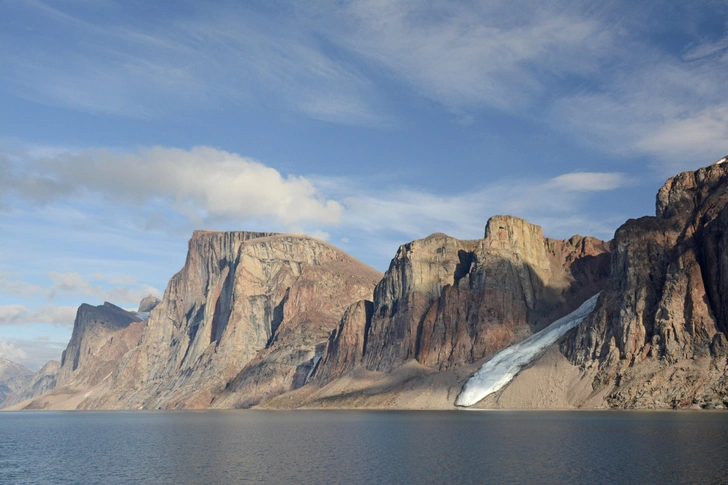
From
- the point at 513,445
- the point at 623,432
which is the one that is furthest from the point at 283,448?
the point at 623,432

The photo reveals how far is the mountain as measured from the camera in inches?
6294

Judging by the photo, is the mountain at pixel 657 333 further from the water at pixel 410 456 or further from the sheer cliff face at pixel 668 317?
the water at pixel 410 456

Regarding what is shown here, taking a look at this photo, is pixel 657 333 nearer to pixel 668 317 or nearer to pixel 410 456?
pixel 668 317

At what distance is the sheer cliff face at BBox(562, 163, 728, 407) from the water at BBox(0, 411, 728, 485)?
152 feet

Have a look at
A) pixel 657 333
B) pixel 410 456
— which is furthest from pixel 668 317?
pixel 410 456

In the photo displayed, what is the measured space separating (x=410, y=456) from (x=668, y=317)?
115323 mm

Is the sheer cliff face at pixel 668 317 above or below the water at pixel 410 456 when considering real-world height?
above

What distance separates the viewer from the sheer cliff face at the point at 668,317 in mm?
159875

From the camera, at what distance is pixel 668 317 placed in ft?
570

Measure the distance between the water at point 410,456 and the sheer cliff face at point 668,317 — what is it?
46.3m

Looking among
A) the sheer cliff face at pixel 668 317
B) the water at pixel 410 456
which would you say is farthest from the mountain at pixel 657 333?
the water at pixel 410 456

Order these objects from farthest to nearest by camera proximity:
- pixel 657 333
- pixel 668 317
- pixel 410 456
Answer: pixel 657 333, pixel 668 317, pixel 410 456

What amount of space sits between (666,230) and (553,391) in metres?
54.2

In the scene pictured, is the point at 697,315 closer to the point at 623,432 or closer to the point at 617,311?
the point at 617,311
